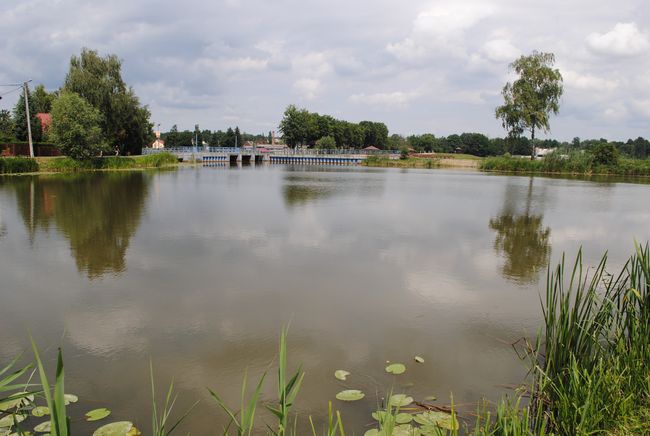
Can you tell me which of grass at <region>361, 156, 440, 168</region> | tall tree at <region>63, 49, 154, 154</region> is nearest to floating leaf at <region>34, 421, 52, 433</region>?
tall tree at <region>63, 49, 154, 154</region>

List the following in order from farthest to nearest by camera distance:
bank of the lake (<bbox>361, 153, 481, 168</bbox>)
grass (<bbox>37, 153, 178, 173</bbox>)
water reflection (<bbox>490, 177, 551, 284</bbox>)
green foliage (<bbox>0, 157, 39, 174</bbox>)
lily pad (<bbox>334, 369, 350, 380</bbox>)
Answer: bank of the lake (<bbox>361, 153, 481, 168</bbox>) → grass (<bbox>37, 153, 178, 173</bbox>) → green foliage (<bbox>0, 157, 39, 174</bbox>) → water reflection (<bbox>490, 177, 551, 284</bbox>) → lily pad (<bbox>334, 369, 350, 380</bbox>)

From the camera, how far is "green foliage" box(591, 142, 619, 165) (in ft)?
144

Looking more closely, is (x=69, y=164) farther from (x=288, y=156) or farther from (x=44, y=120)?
(x=288, y=156)

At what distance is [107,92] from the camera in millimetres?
42812

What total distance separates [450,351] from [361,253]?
193 inches

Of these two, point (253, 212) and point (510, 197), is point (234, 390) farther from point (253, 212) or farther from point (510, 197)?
point (510, 197)

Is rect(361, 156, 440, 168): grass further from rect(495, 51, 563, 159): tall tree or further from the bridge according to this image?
rect(495, 51, 563, 159): tall tree

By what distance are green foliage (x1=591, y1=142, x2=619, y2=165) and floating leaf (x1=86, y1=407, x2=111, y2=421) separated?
4974 centimetres

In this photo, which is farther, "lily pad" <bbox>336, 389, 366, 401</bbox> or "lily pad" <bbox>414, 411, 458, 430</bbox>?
"lily pad" <bbox>336, 389, 366, 401</bbox>

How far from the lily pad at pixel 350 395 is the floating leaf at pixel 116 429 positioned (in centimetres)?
187

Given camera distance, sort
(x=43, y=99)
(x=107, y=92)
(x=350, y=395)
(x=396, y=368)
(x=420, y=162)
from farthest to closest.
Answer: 1. (x=420, y=162)
2. (x=43, y=99)
3. (x=107, y=92)
4. (x=396, y=368)
5. (x=350, y=395)

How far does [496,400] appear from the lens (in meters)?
4.49

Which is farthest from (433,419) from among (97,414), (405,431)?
(97,414)

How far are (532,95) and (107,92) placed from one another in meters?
42.1
